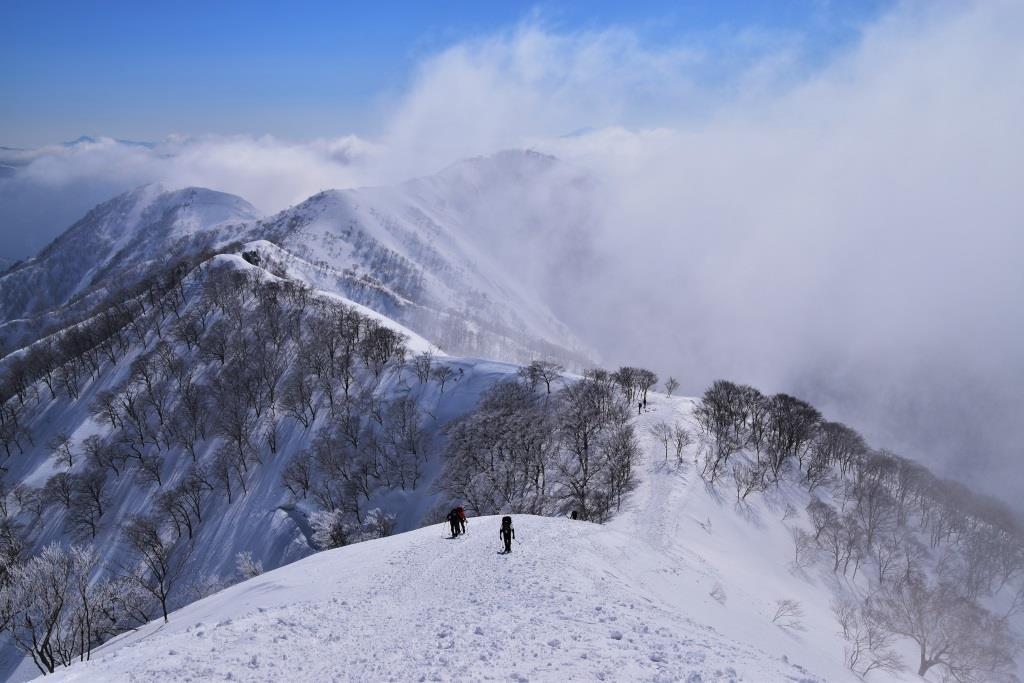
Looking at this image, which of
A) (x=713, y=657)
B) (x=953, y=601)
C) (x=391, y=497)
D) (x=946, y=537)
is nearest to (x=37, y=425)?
(x=391, y=497)

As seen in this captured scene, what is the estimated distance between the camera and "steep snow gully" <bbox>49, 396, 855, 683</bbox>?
60.6 feet

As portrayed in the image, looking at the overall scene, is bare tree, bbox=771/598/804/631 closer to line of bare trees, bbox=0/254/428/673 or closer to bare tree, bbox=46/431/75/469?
line of bare trees, bbox=0/254/428/673

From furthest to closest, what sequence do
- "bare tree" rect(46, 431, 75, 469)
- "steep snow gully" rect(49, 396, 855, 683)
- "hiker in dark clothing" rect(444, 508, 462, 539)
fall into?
"bare tree" rect(46, 431, 75, 469), "hiker in dark clothing" rect(444, 508, 462, 539), "steep snow gully" rect(49, 396, 855, 683)

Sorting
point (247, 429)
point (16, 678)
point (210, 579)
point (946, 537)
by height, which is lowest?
point (16, 678)

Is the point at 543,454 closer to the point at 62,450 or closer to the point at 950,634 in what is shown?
the point at 950,634

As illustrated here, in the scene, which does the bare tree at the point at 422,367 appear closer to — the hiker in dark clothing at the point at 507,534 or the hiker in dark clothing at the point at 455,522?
the hiker in dark clothing at the point at 455,522

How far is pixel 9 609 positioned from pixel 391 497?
43656mm

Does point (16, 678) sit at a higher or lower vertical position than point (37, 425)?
lower

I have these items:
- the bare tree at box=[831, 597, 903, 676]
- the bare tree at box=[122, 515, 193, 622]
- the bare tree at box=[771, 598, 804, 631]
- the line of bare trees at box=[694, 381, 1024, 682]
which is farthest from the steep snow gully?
the bare tree at box=[122, 515, 193, 622]

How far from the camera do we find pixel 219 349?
107 meters

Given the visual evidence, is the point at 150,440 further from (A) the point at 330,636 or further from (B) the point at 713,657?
(B) the point at 713,657

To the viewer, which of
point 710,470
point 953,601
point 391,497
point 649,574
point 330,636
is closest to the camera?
point 330,636

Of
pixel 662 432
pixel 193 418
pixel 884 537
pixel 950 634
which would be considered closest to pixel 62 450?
pixel 193 418

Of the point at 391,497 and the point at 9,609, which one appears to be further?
the point at 391,497
